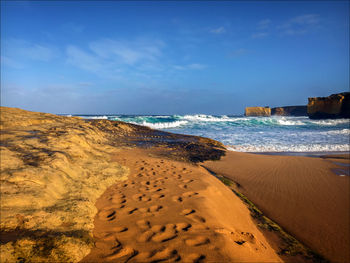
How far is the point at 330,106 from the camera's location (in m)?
39.2

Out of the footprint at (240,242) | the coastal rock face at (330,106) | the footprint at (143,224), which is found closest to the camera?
the footprint at (240,242)

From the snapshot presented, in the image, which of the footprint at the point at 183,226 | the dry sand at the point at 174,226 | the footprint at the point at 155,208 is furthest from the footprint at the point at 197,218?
the footprint at the point at 155,208

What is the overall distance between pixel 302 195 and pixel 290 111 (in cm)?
8482

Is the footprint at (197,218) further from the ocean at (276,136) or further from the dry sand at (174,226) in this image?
the ocean at (276,136)

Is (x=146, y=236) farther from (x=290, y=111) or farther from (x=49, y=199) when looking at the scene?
(x=290, y=111)

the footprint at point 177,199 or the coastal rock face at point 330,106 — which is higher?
the coastal rock face at point 330,106

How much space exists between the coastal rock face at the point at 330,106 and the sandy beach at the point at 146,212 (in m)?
44.1

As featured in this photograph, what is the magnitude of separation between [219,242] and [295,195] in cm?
313

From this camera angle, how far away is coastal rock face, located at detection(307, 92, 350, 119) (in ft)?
123

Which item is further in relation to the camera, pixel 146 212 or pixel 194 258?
pixel 146 212

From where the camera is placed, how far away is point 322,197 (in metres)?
4.13

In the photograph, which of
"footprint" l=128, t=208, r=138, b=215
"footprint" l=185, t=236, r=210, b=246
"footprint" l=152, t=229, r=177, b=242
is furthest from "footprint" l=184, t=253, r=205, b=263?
"footprint" l=128, t=208, r=138, b=215

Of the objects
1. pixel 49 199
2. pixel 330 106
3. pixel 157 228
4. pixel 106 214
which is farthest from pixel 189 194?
pixel 330 106

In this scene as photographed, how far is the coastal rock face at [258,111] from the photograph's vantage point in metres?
75.1
